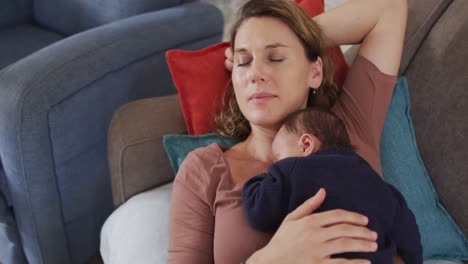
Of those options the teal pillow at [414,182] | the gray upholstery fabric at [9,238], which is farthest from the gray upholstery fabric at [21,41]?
the teal pillow at [414,182]

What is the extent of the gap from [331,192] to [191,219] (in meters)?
0.34

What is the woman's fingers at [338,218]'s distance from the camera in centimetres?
88

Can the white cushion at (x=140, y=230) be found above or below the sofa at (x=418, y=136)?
below

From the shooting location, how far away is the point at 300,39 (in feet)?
3.95

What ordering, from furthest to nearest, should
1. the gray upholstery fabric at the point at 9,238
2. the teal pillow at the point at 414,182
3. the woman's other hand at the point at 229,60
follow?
the gray upholstery fabric at the point at 9,238
the woman's other hand at the point at 229,60
the teal pillow at the point at 414,182

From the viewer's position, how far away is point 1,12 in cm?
207

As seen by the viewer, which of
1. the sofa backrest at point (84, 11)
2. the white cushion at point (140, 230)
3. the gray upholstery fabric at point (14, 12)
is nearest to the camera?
the white cushion at point (140, 230)

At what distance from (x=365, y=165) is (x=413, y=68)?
607mm

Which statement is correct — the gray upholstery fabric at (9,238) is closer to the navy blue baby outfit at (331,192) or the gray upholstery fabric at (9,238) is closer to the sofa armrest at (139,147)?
the sofa armrest at (139,147)

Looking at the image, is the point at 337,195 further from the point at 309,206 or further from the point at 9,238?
the point at 9,238

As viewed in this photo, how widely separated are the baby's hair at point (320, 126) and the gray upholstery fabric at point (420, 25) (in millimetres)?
A: 507

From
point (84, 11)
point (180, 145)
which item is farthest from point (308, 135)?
point (84, 11)

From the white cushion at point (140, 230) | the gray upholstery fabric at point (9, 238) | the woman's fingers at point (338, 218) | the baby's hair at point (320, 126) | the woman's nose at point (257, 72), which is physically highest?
the woman's nose at point (257, 72)

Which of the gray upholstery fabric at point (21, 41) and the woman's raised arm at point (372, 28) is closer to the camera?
the woman's raised arm at point (372, 28)
